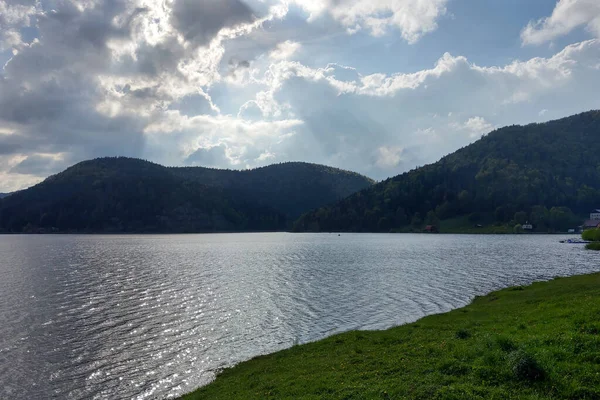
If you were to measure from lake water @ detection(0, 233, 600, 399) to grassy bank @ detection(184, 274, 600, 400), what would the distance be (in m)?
7.56

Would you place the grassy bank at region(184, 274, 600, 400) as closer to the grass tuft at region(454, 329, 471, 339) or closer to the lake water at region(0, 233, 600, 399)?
the grass tuft at region(454, 329, 471, 339)

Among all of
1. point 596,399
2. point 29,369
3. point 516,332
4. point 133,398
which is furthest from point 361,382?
point 29,369

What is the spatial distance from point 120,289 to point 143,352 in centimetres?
3875

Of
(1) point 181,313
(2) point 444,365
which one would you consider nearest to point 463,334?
(2) point 444,365

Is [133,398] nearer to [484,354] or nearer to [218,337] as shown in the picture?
[218,337]

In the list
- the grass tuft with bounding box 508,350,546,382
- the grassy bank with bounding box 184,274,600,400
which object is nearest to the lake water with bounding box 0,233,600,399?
the grassy bank with bounding box 184,274,600,400

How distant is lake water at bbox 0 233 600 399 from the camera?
34.1 metres

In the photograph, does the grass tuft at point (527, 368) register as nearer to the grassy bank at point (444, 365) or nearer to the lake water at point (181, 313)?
the grassy bank at point (444, 365)

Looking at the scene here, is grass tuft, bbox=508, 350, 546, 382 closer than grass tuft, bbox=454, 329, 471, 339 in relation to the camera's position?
Yes

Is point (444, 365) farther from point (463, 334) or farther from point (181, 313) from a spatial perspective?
point (181, 313)

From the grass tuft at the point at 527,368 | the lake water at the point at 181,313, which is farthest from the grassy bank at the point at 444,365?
the lake water at the point at 181,313

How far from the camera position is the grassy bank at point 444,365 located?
1778 cm

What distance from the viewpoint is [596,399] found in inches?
626

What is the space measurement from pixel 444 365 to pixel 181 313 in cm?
4158
